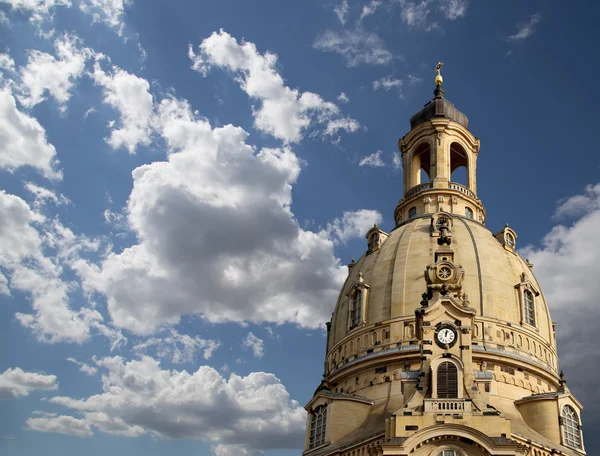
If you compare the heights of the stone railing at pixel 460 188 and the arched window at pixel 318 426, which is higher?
the stone railing at pixel 460 188

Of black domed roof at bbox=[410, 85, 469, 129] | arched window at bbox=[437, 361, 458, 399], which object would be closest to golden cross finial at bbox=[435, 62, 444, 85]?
black domed roof at bbox=[410, 85, 469, 129]

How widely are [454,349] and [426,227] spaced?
1752 cm

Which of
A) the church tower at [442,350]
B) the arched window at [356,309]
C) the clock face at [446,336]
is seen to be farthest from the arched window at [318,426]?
the clock face at [446,336]

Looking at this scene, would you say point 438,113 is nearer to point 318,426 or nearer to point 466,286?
point 466,286

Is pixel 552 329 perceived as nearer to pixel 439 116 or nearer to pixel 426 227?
pixel 426 227

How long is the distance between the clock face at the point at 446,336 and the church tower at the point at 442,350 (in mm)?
58

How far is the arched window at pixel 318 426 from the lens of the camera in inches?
1866

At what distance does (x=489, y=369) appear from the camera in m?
47.6

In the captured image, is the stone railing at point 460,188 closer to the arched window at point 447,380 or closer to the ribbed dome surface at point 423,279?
the ribbed dome surface at point 423,279

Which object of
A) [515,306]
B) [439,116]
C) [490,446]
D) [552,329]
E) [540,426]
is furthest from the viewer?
[439,116]

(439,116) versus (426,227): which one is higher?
(439,116)

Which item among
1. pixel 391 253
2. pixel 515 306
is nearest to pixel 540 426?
pixel 515 306

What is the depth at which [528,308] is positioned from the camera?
52750 millimetres

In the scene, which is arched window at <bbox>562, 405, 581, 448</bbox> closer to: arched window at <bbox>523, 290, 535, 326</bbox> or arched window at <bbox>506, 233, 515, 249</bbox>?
arched window at <bbox>523, 290, 535, 326</bbox>
